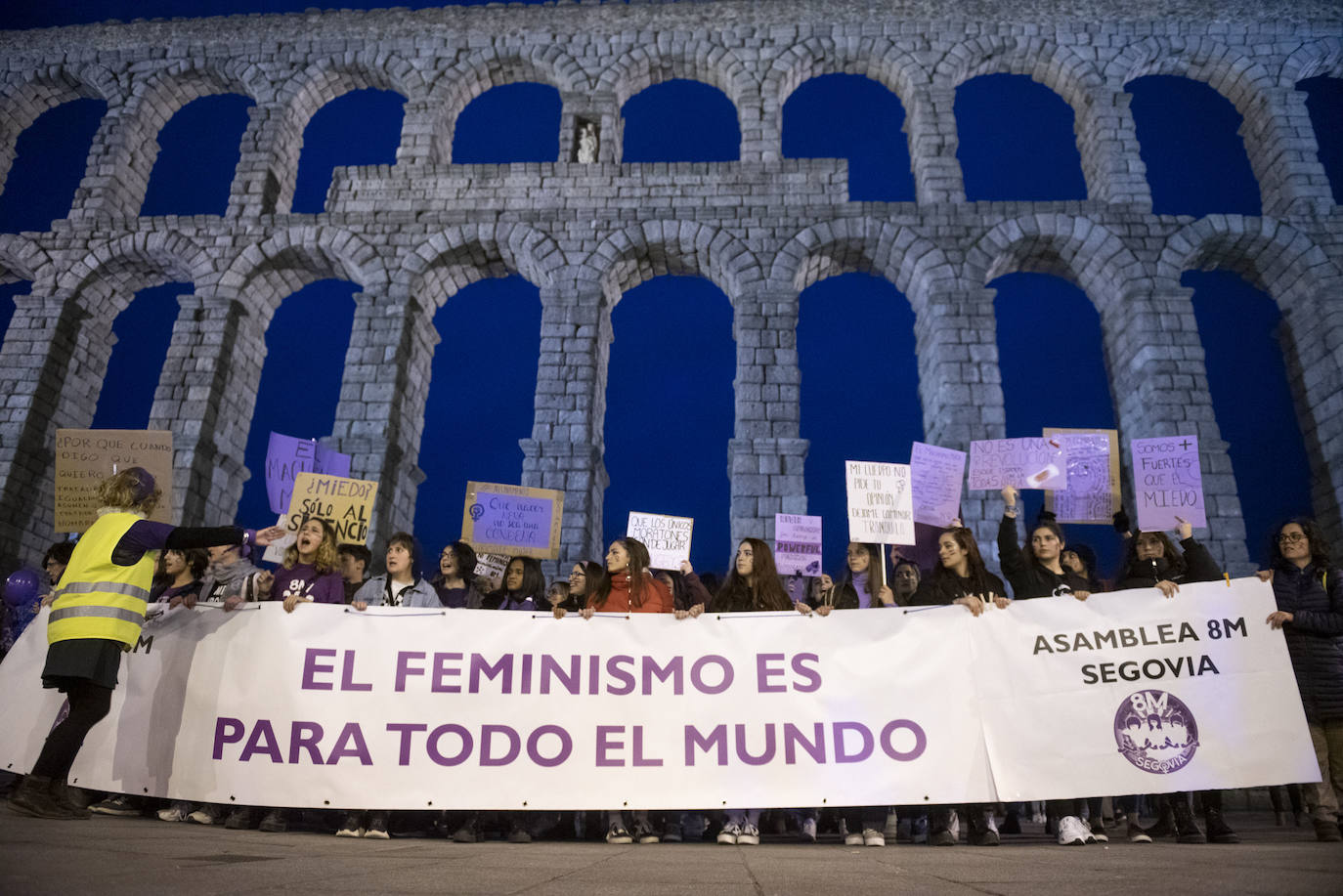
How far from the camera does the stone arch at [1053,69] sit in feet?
45.3

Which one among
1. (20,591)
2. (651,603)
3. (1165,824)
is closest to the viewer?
(1165,824)

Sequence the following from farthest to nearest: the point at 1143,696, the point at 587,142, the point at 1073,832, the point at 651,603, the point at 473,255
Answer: the point at 587,142, the point at 473,255, the point at 651,603, the point at 1143,696, the point at 1073,832

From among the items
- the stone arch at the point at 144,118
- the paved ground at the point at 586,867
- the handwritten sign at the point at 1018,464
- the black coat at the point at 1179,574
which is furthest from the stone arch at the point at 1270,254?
the stone arch at the point at 144,118

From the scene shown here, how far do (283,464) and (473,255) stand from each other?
5.82 metres

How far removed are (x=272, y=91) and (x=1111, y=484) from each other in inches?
613

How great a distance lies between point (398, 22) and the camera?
49.4 feet

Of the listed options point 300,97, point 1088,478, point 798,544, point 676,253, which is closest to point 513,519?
point 798,544

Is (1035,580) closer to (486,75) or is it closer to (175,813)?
(175,813)

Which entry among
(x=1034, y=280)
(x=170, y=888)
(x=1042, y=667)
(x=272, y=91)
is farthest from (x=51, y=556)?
(x=1034, y=280)

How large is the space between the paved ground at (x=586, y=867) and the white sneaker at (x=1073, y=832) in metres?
0.17

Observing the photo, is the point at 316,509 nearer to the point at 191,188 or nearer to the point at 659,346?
the point at 191,188

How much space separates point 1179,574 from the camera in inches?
229

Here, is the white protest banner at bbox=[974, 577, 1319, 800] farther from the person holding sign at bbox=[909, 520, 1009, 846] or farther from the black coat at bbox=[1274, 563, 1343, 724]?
the black coat at bbox=[1274, 563, 1343, 724]

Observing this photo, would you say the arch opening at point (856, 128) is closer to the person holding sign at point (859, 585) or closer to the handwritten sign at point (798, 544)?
the handwritten sign at point (798, 544)
